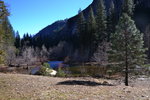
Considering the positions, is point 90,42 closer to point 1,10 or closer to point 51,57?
point 51,57

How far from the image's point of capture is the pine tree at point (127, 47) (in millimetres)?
15898

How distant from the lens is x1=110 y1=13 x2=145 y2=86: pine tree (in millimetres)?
15898

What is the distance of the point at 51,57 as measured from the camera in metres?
77.6

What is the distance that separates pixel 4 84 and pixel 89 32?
164 feet

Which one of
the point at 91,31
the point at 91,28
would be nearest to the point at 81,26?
the point at 91,28

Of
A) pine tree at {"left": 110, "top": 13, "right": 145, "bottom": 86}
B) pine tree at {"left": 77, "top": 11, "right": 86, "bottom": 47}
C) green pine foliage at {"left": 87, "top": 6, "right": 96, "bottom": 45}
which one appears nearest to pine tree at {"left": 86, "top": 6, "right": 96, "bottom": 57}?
green pine foliage at {"left": 87, "top": 6, "right": 96, "bottom": 45}

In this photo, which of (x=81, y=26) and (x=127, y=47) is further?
(x=81, y=26)

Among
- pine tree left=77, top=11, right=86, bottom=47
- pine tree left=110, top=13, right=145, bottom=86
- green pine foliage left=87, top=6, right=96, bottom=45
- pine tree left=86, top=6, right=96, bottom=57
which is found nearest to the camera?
pine tree left=110, top=13, right=145, bottom=86

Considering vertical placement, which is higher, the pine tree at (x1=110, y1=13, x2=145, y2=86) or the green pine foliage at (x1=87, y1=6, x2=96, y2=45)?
the green pine foliage at (x1=87, y1=6, x2=96, y2=45)

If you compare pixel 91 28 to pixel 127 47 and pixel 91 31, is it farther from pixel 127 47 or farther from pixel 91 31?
pixel 127 47

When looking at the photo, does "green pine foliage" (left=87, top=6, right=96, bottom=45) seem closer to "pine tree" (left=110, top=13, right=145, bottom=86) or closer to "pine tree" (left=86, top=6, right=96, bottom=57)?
"pine tree" (left=86, top=6, right=96, bottom=57)

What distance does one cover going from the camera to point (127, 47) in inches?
624

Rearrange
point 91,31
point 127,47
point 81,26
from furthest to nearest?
1. point 81,26
2. point 91,31
3. point 127,47

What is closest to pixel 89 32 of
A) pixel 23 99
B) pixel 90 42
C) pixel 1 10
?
pixel 90 42
